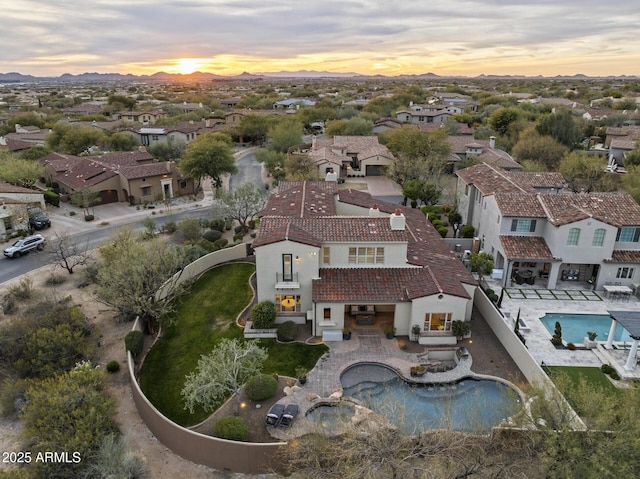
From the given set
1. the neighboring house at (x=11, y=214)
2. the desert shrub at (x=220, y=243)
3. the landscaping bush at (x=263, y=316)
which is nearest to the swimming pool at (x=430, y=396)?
the landscaping bush at (x=263, y=316)

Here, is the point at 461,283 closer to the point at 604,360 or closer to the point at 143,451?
the point at 604,360

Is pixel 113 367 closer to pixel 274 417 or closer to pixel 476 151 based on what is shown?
pixel 274 417

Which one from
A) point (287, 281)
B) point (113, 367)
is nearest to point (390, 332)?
point (287, 281)

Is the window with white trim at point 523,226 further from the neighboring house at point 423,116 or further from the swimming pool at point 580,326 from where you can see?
the neighboring house at point 423,116

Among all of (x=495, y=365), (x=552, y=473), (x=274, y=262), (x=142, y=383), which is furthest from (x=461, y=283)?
(x=142, y=383)

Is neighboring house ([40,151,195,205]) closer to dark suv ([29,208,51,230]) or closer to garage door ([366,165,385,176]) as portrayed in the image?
dark suv ([29,208,51,230])
